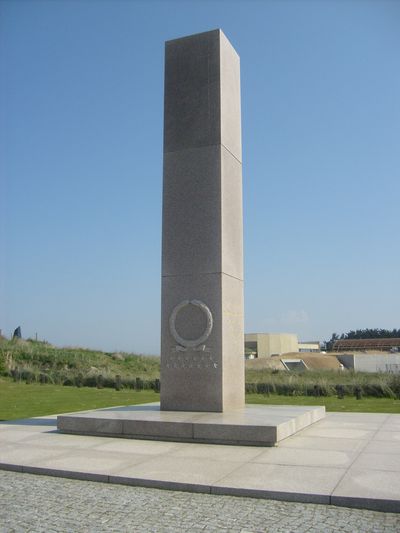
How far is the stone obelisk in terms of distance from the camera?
9961 mm

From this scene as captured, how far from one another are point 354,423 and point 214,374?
2.72m

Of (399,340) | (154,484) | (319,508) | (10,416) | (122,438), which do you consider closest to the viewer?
(319,508)

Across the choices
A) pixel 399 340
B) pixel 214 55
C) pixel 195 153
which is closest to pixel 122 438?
pixel 195 153

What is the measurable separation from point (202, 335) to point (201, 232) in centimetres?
188

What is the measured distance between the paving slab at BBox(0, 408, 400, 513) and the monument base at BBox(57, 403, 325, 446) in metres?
0.16

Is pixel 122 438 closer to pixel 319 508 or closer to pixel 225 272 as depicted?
pixel 225 272

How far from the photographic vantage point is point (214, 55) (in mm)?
10883

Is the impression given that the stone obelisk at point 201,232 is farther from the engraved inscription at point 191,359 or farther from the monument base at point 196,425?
the monument base at point 196,425

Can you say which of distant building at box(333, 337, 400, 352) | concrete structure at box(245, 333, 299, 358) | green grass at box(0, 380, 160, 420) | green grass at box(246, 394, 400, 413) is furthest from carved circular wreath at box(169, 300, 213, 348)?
distant building at box(333, 337, 400, 352)

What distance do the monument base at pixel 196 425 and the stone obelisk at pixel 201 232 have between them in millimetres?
683

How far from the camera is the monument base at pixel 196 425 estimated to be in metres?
7.71

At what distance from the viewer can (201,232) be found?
33.8 ft

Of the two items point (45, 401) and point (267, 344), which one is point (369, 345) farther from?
point (45, 401)

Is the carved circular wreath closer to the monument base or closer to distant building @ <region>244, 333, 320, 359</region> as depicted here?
the monument base
